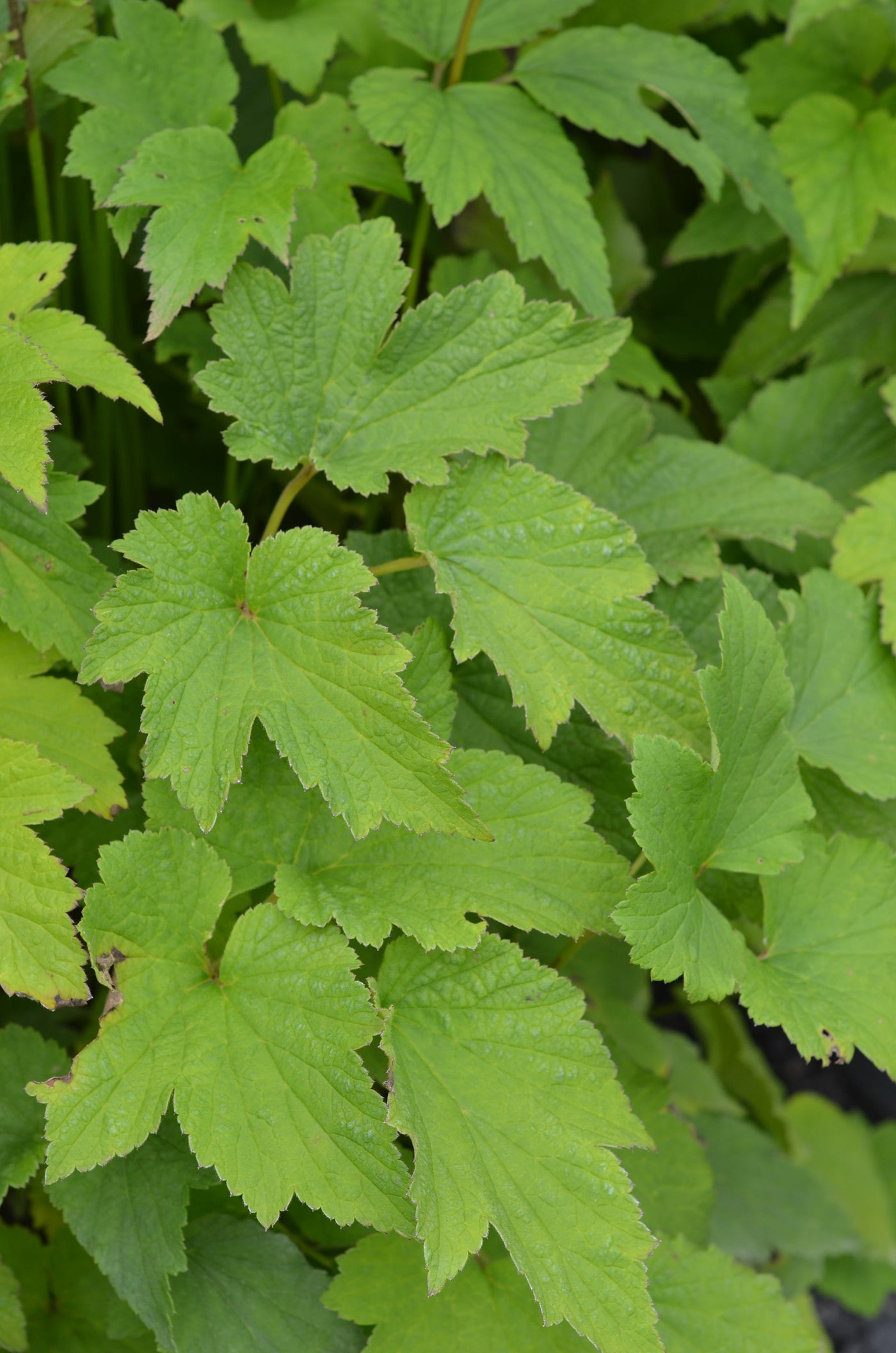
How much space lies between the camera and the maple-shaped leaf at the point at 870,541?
1.39m

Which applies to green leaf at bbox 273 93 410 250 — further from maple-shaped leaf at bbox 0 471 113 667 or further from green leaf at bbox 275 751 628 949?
green leaf at bbox 275 751 628 949

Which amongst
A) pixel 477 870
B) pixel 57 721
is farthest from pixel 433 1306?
pixel 57 721

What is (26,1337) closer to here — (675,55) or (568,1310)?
(568,1310)

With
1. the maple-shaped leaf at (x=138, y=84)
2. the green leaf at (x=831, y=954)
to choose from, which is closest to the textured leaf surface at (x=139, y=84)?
the maple-shaped leaf at (x=138, y=84)

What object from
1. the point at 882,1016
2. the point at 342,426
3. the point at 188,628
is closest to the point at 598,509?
the point at 342,426

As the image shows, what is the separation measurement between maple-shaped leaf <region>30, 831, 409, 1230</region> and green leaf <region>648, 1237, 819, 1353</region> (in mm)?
411

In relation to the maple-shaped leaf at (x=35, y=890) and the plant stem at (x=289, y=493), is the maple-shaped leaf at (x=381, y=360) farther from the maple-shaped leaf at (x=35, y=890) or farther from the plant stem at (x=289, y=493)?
the maple-shaped leaf at (x=35, y=890)

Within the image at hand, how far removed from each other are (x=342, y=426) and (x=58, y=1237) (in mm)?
926

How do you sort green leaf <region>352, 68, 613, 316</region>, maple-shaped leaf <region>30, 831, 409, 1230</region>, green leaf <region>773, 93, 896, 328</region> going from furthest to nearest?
green leaf <region>773, 93, 896, 328</region> < green leaf <region>352, 68, 613, 316</region> < maple-shaped leaf <region>30, 831, 409, 1230</region>

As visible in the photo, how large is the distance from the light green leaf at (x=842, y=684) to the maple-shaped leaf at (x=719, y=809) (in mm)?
147

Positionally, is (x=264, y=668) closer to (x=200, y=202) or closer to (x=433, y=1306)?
(x=200, y=202)

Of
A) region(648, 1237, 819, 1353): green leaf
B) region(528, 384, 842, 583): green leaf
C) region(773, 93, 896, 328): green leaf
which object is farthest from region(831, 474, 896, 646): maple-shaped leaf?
region(648, 1237, 819, 1353): green leaf

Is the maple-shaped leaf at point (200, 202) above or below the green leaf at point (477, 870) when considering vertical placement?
above

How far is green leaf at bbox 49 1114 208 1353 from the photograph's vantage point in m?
0.98
